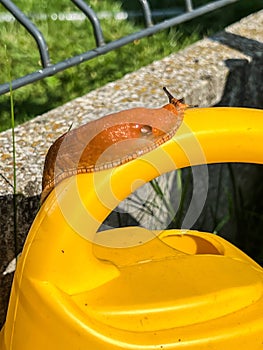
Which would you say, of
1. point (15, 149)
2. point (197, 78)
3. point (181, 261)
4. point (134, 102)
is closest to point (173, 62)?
point (197, 78)

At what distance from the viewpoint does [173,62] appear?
206cm

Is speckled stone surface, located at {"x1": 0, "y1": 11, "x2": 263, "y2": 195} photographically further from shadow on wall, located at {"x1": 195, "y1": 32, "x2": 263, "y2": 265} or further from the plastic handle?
the plastic handle

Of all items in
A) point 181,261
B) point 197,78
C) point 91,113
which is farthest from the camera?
point 197,78

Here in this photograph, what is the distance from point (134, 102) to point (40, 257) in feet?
2.55

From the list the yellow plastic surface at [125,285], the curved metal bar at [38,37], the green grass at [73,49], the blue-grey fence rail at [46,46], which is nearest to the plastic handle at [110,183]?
the yellow plastic surface at [125,285]

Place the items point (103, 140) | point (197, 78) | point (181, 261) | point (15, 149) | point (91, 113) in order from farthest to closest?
point (197, 78)
point (91, 113)
point (15, 149)
point (181, 261)
point (103, 140)

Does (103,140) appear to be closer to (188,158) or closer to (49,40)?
(188,158)

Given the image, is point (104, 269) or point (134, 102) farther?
point (134, 102)

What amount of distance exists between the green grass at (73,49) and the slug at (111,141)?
1.26 metres

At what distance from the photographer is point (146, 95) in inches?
73.4

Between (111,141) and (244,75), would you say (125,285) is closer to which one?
(111,141)

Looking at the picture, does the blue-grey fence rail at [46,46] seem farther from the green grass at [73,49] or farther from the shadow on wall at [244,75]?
the green grass at [73,49]

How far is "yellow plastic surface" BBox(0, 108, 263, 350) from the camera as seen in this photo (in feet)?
3.62

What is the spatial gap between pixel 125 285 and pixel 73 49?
189 centimetres
